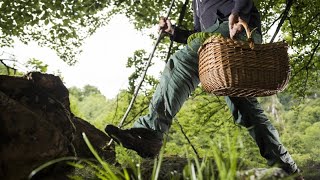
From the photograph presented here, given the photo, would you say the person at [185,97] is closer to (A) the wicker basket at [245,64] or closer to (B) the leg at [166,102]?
(B) the leg at [166,102]

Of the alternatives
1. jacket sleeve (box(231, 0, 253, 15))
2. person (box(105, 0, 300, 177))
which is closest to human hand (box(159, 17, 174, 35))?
person (box(105, 0, 300, 177))

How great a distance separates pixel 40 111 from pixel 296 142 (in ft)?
88.8

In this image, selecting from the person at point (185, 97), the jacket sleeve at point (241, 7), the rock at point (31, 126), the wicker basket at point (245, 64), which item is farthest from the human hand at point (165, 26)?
the rock at point (31, 126)

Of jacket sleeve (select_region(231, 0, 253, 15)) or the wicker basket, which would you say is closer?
the wicker basket

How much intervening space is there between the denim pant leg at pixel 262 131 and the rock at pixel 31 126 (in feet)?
4.25

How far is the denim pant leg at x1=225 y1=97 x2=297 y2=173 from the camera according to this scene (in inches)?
105

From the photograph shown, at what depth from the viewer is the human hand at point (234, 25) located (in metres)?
2.28

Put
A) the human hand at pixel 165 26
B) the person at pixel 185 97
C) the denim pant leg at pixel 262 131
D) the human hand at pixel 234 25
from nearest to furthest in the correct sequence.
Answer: the human hand at pixel 234 25 < the person at pixel 185 97 < the denim pant leg at pixel 262 131 < the human hand at pixel 165 26

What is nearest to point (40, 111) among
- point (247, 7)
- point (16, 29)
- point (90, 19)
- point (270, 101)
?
point (247, 7)

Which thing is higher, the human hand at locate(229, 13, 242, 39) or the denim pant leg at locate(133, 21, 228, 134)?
the human hand at locate(229, 13, 242, 39)

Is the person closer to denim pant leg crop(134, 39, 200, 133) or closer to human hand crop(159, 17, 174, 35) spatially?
denim pant leg crop(134, 39, 200, 133)

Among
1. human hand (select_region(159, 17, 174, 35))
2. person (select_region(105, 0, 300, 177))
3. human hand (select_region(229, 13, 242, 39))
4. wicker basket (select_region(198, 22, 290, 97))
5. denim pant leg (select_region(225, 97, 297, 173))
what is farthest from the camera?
human hand (select_region(159, 17, 174, 35))

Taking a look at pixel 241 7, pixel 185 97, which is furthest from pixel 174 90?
pixel 241 7

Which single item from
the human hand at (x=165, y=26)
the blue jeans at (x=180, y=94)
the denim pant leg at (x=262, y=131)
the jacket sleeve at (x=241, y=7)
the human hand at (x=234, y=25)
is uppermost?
the human hand at (x=165, y=26)
